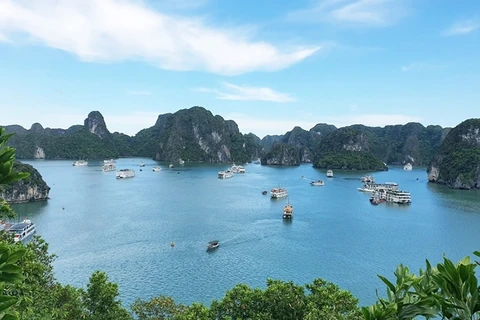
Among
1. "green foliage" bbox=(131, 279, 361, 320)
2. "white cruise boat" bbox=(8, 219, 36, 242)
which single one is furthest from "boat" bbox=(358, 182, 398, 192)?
"green foliage" bbox=(131, 279, 361, 320)

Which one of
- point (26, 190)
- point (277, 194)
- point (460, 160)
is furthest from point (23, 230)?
point (460, 160)

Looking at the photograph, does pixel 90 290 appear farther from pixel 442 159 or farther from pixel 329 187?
pixel 442 159

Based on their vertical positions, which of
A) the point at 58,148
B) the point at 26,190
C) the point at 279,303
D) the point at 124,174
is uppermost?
the point at 58,148

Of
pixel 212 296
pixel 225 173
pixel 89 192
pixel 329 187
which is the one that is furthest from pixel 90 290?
pixel 225 173

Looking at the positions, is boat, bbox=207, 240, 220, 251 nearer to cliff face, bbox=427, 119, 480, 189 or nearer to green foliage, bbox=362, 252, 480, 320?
green foliage, bbox=362, 252, 480, 320

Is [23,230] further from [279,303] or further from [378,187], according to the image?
[378,187]

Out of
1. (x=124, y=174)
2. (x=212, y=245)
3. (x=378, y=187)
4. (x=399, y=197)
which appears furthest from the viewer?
(x=124, y=174)
